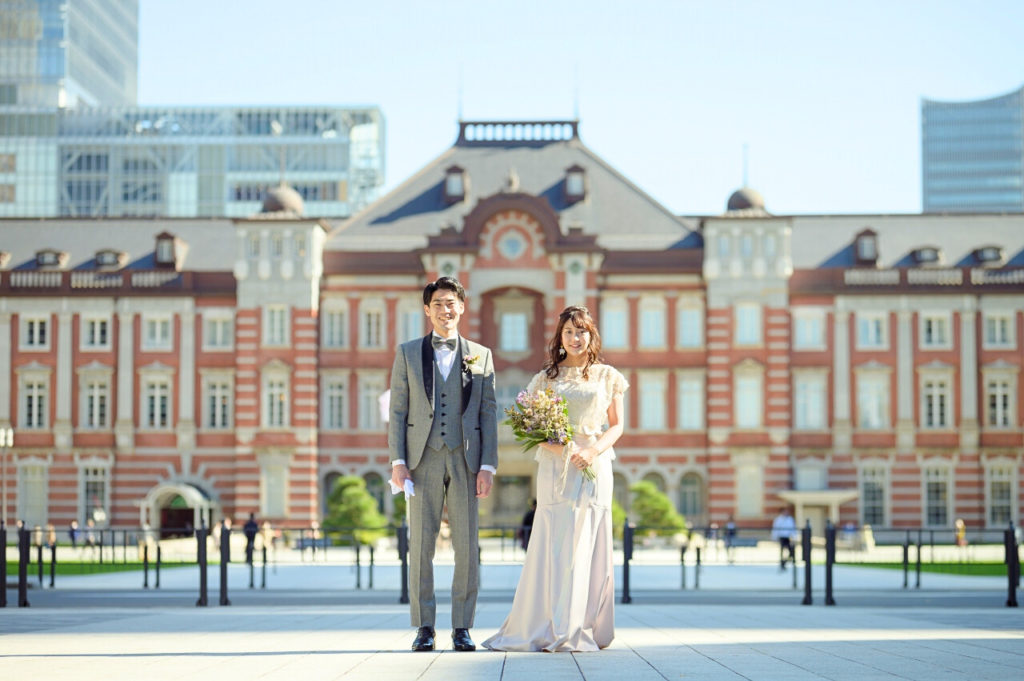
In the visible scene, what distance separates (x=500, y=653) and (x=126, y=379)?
4070 cm

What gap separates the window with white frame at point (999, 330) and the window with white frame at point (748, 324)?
7.75m

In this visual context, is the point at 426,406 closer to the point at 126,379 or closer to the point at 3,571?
the point at 3,571

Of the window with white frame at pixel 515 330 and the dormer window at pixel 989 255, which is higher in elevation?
the dormer window at pixel 989 255

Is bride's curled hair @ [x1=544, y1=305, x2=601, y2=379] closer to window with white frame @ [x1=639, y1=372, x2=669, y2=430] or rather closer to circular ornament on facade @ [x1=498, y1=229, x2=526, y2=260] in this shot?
circular ornament on facade @ [x1=498, y1=229, x2=526, y2=260]

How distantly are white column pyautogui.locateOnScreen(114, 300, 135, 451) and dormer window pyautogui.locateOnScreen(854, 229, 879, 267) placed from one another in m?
24.5

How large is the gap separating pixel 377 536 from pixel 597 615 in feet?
104

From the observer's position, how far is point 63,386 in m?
49.1

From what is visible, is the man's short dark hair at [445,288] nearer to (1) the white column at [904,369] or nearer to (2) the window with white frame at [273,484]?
(2) the window with white frame at [273,484]

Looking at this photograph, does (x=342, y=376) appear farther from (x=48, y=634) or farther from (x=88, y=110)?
(x=88, y=110)

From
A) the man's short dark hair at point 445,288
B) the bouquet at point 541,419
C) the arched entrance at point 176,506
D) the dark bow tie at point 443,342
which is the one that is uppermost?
the man's short dark hair at point 445,288

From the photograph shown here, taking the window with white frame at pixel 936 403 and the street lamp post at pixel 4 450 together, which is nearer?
the street lamp post at pixel 4 450

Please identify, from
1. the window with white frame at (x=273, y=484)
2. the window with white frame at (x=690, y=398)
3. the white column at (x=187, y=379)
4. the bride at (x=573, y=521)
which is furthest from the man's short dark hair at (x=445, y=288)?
the white column at (x=187, y=379)

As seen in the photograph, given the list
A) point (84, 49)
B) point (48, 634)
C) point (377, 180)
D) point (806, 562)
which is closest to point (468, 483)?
point (48, 634)

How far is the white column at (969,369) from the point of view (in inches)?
1905
